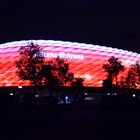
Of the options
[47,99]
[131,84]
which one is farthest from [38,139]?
[131,84]

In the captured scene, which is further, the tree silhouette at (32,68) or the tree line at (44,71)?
the tree line at (44,71)

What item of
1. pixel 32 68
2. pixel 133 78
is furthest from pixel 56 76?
pixel 133 78

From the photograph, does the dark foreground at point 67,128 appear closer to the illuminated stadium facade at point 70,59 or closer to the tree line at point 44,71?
the tree line at point 44,71

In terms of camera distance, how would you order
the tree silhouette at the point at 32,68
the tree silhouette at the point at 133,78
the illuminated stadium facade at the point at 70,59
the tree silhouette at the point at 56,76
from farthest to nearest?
1. the illuminated stadium facade at the point at 70,59
2. the tree silhouette at the point at 133,78
3. the tree silhouette at the point at 56,76
4. the tree silhouette at the point at 32,68

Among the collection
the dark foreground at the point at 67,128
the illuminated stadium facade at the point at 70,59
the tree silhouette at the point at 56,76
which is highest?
the illuminated stadium facade at the point at 70,59

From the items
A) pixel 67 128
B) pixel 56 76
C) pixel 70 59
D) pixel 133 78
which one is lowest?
pixel 67 128

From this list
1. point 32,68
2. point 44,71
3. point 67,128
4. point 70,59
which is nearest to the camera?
point 67,128

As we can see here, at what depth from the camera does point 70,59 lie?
297 ft

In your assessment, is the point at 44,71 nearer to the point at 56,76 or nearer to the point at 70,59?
the point at 56,76

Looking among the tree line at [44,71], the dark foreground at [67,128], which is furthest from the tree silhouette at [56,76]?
the dark foreground at [67,128]

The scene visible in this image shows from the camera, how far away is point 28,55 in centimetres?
5288

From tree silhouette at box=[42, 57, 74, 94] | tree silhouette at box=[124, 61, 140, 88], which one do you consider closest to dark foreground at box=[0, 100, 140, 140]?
tree silhouette at box=[42, 57, 74, 94]

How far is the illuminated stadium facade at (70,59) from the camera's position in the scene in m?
87.1

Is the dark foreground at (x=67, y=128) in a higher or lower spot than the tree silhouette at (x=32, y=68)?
lower
